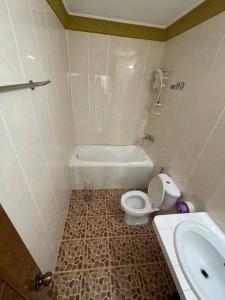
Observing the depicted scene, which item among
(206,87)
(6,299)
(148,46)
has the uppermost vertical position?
(148,46)

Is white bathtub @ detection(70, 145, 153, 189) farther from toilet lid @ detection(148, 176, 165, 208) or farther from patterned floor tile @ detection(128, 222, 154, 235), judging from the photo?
patterned floor tile @ detection(128, 222, 154, 235)

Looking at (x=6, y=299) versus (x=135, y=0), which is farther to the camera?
(x=135, y=0)

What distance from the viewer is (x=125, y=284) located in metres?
1.20

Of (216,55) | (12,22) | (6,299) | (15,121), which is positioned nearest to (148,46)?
(216,55)

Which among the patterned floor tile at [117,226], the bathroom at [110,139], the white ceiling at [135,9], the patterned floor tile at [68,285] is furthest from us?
the patterned floor tile at [117,226]

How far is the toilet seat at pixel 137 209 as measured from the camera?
1.47m

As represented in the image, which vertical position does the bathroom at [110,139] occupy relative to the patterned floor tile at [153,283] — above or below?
above

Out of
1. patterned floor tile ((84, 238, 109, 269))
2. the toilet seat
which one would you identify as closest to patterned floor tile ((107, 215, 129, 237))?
patterned floor tile ((84, 238, 109, 269))

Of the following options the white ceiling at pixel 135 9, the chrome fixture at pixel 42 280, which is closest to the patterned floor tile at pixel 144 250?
the chrome fixture at pixel 42 280

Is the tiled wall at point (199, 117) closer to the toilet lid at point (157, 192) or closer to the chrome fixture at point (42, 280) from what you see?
the toilet lid at point (157, 192)

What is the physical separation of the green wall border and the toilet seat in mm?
1806

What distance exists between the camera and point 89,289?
3.79 ft

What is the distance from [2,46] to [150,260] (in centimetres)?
195

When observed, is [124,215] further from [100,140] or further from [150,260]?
[100,140]
